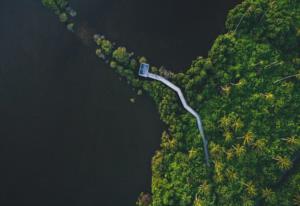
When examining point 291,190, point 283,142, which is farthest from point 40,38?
point 291,190

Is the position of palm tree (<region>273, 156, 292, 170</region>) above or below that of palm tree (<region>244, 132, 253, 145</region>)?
below

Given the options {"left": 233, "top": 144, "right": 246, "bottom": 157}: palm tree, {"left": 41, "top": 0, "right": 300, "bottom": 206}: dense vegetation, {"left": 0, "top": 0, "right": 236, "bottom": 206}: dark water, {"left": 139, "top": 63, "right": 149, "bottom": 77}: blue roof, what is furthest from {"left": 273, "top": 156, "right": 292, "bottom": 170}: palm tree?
{"left": 139, "top": 63, "right": 149, "bottom": 77}: blue roof

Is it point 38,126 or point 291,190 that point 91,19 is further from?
point 291,190

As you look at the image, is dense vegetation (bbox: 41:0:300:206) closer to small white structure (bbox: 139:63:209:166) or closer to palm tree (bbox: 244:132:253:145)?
palm tree (bbox: 244:132:253:145)

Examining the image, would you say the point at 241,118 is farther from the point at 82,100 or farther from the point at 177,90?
the point at 82,100

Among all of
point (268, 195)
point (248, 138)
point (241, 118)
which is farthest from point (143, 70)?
point (268, 195)
